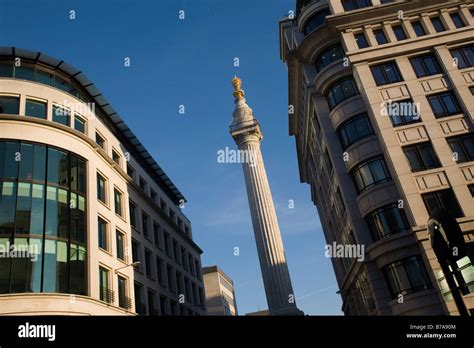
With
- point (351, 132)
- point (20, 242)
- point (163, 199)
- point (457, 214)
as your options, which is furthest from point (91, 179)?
point (457, 214)

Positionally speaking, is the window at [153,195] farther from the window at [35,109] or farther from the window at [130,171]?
the window at [35,109]

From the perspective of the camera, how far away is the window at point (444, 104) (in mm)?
28281

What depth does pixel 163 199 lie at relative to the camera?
45500 mm

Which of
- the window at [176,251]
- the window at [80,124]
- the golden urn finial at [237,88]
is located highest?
the golden urn finial at [237,88]

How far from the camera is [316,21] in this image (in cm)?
3444

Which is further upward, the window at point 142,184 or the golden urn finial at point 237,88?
the golden urn finial at point 237,88

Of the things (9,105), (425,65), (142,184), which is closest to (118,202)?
(142,184)

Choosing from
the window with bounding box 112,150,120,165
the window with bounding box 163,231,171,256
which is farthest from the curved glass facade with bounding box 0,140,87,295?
the window with bounding box 163,231,171,256

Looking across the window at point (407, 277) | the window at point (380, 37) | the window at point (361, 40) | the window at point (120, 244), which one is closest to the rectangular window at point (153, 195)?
the window at point (120, 244)

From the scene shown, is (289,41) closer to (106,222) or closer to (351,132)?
→ (351,132)

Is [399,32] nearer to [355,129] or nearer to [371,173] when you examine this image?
[355,129]

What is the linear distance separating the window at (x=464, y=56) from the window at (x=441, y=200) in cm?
1047
